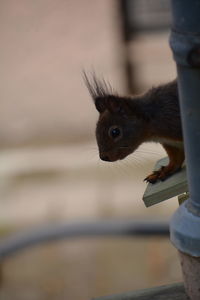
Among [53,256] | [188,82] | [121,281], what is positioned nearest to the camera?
[188,82]

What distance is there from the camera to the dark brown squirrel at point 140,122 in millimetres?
1852

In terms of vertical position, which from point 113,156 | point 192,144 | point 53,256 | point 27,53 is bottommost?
point 53,256

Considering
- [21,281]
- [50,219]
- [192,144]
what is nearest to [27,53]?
[50,219]

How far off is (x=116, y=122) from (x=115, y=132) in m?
0.03

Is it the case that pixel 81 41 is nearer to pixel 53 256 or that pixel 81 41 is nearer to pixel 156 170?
pixel 53 256

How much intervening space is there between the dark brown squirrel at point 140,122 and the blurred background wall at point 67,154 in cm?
203

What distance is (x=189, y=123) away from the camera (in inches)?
47.8

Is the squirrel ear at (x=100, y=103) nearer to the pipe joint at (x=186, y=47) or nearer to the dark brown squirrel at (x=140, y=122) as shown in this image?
the dark brown squirrel at (x=140, y=122)

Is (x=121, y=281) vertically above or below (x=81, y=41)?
below

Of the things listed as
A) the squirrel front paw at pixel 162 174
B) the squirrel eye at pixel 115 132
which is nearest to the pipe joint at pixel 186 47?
the squirrel front paw at pixel 162 174

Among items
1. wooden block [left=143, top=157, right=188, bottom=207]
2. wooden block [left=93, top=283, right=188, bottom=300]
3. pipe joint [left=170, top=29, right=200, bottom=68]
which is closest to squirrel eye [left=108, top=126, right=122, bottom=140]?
wooden block [left=143, top=157, right=188, bottom=207]

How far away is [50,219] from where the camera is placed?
14.7 feet

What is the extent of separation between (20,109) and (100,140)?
3.63m

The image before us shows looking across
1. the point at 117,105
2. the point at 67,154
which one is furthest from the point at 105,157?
the point at 67,154
